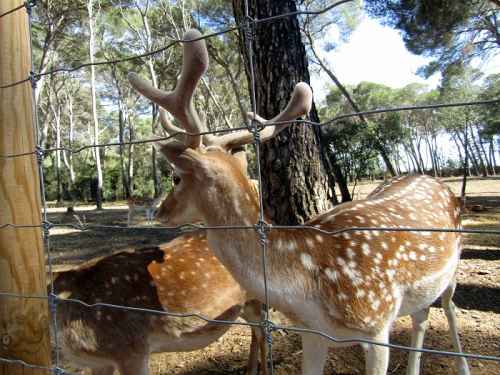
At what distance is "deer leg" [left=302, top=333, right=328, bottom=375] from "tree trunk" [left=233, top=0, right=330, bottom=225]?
110 cm

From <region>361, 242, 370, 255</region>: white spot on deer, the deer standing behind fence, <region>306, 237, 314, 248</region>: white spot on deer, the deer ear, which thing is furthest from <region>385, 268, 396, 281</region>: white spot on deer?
the deer standing behind fence

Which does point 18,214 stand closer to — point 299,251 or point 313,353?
point 299,251

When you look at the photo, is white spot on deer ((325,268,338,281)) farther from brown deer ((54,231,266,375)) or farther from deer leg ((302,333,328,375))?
brown deer ((54,231,266,375))

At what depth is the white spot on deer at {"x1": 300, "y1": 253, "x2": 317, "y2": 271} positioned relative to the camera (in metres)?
1.52

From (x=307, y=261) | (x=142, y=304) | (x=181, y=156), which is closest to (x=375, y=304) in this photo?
(x=307, y=261)

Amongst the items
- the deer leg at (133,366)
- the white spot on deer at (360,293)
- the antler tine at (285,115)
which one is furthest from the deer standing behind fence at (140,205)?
the white spot on deer at (360,293)

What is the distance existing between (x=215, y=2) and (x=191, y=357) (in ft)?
49.6

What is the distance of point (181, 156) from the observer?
156cm

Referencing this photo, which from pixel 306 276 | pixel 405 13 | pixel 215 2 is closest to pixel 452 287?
pixel 306 276

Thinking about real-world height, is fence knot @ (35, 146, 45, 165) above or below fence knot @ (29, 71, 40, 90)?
below

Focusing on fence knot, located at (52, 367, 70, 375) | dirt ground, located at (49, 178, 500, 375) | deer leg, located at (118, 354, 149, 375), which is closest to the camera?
fence knot, located at (52, 367, 70, 375)

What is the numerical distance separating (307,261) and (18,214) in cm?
102

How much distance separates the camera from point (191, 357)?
8.93 ft

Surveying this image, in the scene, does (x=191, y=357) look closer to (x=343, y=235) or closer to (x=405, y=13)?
(x=343, y=235)
